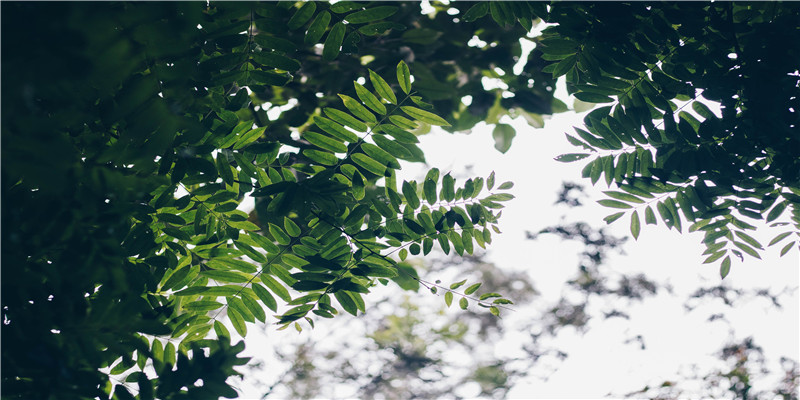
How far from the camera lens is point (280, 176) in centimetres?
157

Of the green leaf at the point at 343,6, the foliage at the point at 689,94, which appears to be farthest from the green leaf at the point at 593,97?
the green leaf at the point at 343,6

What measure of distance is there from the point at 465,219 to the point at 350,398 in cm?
962

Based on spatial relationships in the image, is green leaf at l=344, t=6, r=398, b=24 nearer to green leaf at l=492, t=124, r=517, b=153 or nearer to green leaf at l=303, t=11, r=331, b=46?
green leaf at l=303, t=11, r=331, b=46

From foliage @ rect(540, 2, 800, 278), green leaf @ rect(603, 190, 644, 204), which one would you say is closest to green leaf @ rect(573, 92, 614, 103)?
foliage @ rect(540, 2, 800, 278)

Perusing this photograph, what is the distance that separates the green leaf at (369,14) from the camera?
4.89 ft

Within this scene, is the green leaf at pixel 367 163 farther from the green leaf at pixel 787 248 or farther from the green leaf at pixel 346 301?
the green leaf at pixel 787 248

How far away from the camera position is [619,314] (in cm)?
840

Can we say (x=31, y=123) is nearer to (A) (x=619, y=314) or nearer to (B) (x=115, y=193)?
(B) (x=115, y=193)

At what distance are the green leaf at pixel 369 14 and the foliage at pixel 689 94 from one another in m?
0.58

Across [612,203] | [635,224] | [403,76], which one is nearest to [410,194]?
[403,76]

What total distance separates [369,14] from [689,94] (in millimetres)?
1136

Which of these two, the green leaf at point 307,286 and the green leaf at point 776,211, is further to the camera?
the green leaf at point 776,211

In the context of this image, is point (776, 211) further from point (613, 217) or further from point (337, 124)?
point (337, 124)

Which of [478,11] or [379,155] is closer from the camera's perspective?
[379,155]
